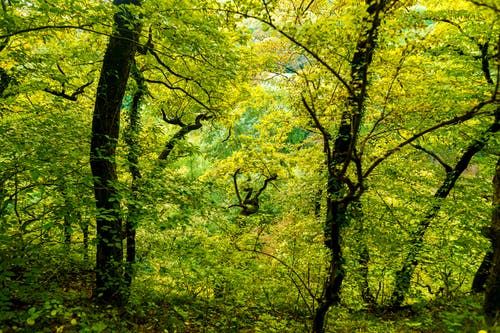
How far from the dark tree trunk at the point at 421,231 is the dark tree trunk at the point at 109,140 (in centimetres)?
535

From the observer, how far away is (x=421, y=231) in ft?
21.2

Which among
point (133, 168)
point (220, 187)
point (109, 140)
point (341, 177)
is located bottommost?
point (341, 177)

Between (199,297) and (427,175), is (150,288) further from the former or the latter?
(427,175)

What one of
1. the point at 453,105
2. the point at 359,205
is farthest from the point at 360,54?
the point at 359,205

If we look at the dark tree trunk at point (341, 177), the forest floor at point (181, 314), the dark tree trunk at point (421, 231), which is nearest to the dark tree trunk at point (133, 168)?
the forest floor at point (181, 314)

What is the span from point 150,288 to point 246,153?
631 cm

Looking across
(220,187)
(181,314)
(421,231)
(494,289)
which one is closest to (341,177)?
(494,289)

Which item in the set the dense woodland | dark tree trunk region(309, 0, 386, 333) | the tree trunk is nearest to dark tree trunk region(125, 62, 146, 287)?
the dense woodland

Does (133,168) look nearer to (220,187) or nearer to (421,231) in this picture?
(220,187)

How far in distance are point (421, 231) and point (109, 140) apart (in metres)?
6.43

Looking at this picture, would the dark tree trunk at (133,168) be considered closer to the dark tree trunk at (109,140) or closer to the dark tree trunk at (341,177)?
the dark tree trunk at (109,140)

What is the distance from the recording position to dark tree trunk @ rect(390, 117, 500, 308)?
6.12 meters

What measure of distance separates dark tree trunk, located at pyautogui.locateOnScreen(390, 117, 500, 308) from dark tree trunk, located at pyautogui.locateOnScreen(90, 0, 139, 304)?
535 cm

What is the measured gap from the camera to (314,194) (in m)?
8.43
